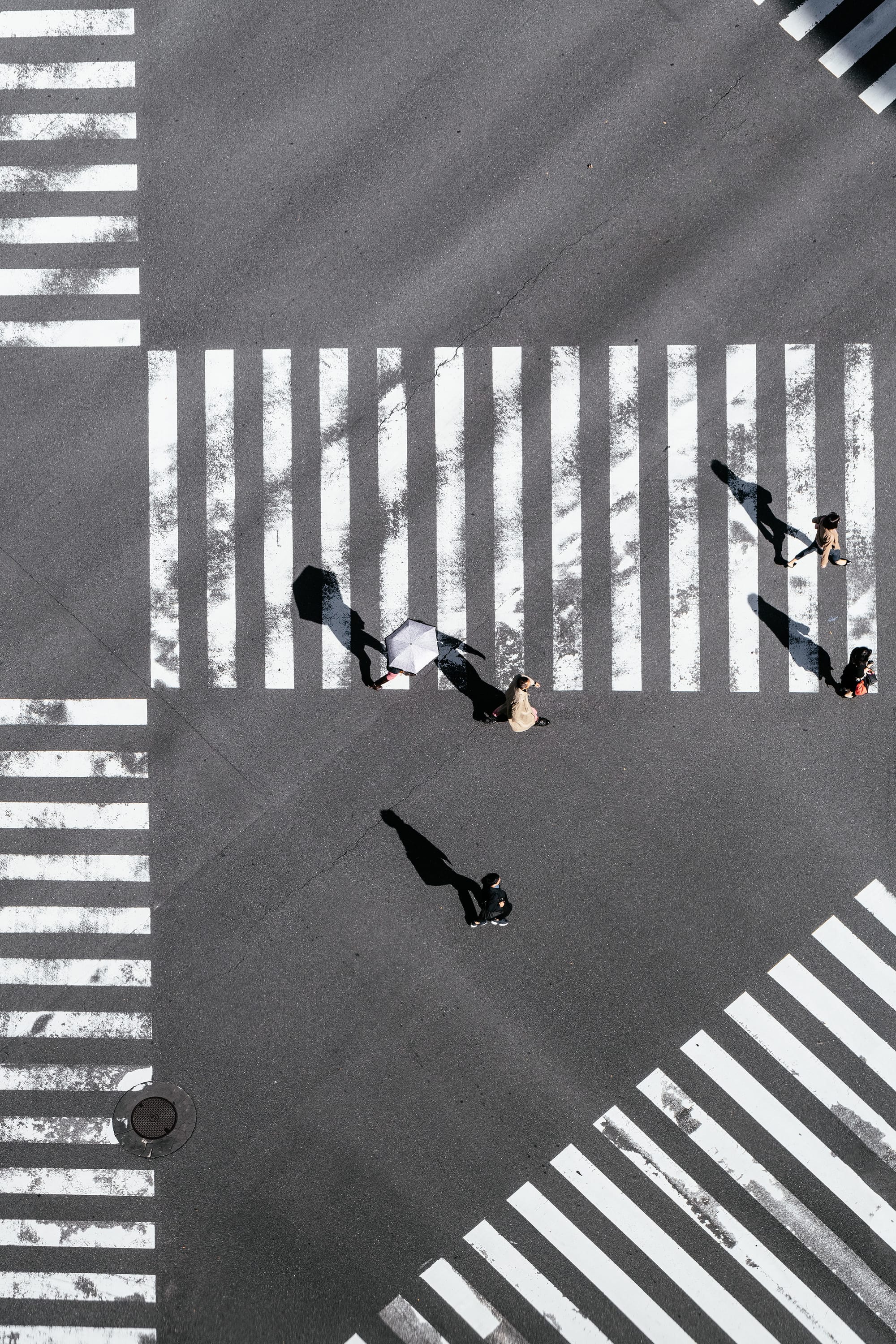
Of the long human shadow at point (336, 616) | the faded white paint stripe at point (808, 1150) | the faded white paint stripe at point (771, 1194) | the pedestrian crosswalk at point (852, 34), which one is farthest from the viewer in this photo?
the pedestrian crosswalk at point (852, 34)

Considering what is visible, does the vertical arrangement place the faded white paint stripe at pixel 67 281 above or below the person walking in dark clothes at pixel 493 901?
above

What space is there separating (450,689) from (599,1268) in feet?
25.1

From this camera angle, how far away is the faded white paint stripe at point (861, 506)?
1480 centimetres

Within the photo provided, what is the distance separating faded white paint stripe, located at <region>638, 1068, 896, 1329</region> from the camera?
47.0 feet

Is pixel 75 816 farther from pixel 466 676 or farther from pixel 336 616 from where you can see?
pixel 466 676

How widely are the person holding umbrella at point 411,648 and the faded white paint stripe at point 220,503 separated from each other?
2.26m

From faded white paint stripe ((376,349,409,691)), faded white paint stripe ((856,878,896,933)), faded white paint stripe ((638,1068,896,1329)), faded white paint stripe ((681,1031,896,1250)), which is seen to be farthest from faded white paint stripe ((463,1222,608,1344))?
faded white paint stripe ((376,349,409,691))

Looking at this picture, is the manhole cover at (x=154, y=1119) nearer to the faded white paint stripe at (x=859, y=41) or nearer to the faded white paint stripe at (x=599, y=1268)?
the faded white paint stripe at (x=599, y=1268)

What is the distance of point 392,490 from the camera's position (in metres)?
14.9

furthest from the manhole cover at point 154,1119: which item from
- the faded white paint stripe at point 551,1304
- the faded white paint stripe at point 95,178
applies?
the faded white paint stripe at point 95,178

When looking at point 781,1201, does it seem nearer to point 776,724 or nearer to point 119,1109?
point 776,724

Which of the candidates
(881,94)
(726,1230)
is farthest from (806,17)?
(726,1230)

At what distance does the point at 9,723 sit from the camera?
14.9 m

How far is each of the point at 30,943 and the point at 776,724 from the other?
10281mm
